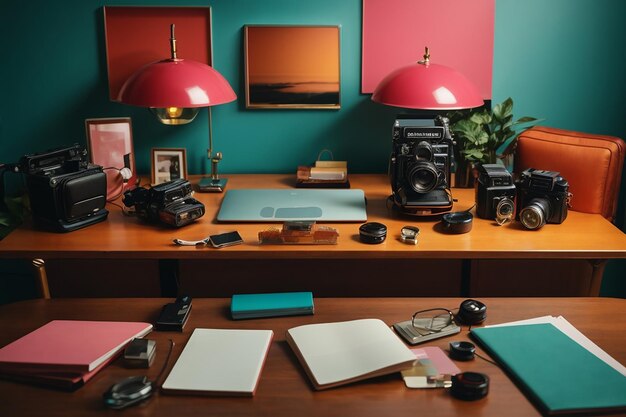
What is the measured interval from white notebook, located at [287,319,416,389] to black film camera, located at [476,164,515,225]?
2.95 ft

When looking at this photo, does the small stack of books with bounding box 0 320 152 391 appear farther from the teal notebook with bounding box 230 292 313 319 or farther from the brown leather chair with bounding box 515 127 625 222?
the brown leather chair with bounding box 515 127 625 222

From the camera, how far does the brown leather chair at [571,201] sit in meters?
2.50

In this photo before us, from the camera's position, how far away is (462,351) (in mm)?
1648

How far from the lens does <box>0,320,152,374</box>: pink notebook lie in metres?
1.57

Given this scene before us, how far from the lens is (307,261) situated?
253 centimetres

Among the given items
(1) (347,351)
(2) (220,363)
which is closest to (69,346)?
(2) (220,363)

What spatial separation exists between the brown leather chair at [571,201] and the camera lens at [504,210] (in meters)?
0.16

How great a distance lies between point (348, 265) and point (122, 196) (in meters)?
0.99

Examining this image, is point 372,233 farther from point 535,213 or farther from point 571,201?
point 571,201

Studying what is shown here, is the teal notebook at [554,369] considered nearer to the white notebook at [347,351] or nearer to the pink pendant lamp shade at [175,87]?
the white notebook at [347,351]

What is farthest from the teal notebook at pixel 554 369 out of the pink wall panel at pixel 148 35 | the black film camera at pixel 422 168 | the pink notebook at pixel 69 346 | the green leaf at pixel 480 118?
the pink wall panel at pixel 148 35

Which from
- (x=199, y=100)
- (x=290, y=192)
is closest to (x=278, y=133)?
(x=290, y=192)

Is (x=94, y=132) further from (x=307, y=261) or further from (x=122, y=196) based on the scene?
(x=307, y=261)

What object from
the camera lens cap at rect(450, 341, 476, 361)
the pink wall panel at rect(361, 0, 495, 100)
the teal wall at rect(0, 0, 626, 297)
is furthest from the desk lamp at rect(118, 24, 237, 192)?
the camera lens cap at rect(450, 341, 476, 361)
